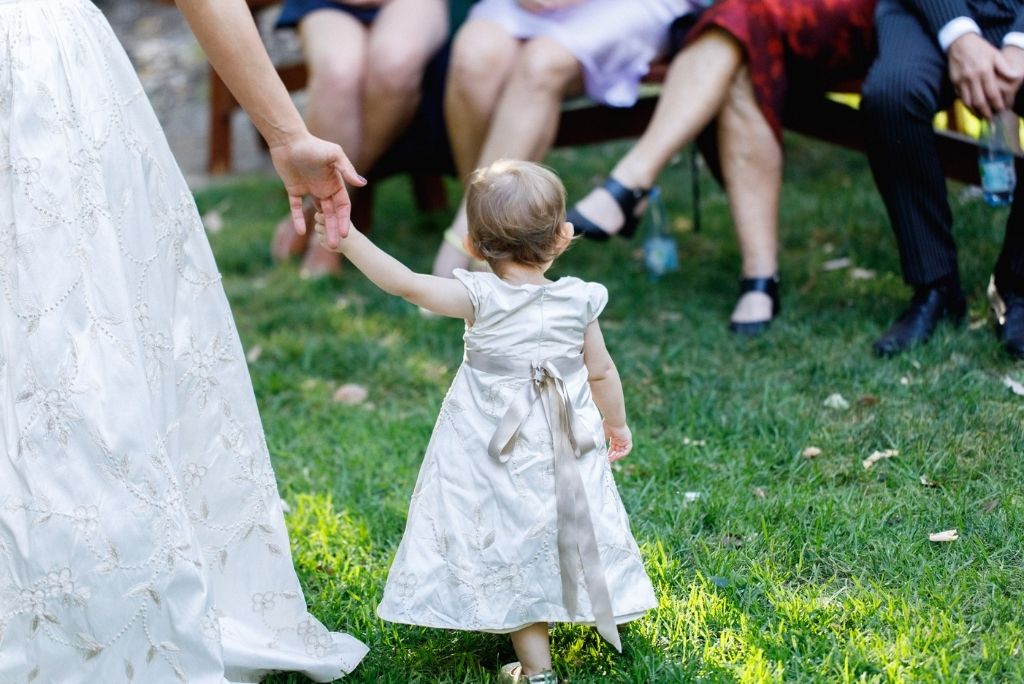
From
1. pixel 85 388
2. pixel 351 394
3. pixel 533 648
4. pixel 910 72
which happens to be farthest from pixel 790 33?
pixel 85 388

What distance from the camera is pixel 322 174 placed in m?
2.00

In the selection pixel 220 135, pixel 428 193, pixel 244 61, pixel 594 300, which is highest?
pixel 244 61

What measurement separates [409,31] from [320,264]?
2.98 feet

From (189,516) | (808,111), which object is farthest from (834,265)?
(189,516)

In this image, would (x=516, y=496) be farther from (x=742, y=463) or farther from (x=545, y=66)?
(x=545, y=66)

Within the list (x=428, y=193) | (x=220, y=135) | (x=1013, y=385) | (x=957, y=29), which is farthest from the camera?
(x=220, y=135)

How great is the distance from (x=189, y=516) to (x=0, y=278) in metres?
0.48

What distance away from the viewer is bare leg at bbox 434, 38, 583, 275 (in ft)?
12.1

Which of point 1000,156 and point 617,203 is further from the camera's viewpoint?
point 617,203

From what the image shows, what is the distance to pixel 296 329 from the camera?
12.9ft

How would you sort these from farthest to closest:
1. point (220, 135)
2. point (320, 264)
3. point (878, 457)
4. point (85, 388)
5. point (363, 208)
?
1. point (220, 135)
2. point (363, 208)
3. point (320, 264)
4. point (878, 457)
5. point (85, 388)

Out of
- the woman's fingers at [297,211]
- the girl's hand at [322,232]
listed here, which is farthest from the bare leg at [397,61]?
the girl's hand at [322,232]

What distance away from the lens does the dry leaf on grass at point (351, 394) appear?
338cm

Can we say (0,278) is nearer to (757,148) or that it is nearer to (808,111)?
(757,148)
